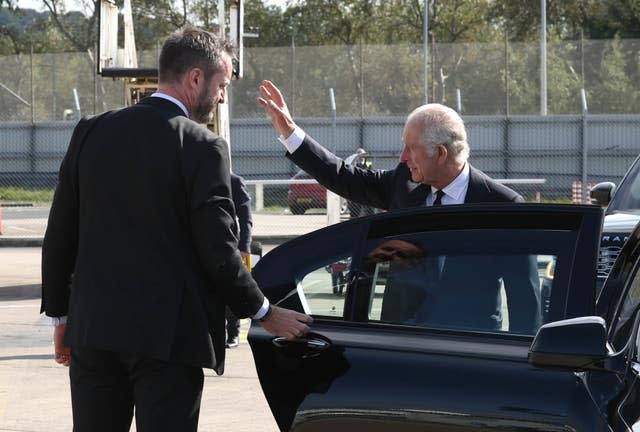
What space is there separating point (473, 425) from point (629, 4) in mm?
52167

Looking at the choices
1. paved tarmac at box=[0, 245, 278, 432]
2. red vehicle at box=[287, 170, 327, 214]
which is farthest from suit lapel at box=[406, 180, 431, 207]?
red vehicle at box=[287, 170, 327, 214]

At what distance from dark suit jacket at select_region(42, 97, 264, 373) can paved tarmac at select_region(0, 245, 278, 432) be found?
340cm

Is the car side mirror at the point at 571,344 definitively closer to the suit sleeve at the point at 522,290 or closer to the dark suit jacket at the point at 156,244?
the suit sleeve at the point at 522,290

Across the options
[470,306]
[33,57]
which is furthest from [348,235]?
[33,57]

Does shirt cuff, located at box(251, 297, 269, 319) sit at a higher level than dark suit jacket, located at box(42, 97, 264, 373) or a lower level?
lower

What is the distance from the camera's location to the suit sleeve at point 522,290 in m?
3.65

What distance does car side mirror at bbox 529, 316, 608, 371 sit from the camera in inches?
128

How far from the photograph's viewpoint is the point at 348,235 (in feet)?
12.6

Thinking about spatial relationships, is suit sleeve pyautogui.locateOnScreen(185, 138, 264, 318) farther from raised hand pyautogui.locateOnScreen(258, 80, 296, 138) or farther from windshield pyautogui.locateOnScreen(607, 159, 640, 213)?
windshield pyautogui.locateOnScreen(607, 159, 640, 213)

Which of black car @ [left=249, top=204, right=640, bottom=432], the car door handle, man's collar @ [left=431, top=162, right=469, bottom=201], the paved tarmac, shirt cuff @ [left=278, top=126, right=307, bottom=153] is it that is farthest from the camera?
the paved tarmac

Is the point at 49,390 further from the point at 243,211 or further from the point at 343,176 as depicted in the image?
the point at 343,176

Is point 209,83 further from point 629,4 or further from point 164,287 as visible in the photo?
point 629,4

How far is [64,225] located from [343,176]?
1491mm

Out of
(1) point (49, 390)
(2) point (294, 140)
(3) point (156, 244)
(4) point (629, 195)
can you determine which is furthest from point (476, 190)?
(1) point (49, 390)
